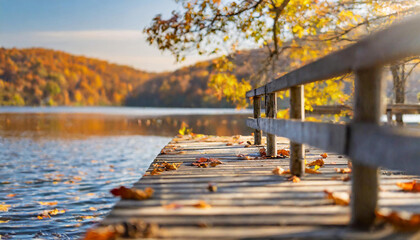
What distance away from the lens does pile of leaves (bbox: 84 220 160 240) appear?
236 centimetres

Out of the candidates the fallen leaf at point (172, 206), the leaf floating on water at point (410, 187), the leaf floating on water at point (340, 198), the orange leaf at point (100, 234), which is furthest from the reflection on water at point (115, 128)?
the orange leaf at point (100, 234)

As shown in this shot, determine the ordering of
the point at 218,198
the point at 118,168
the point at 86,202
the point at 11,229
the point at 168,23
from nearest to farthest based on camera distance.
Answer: the point at 218,198
the point at 11,229
the point at 168,23
the point at 86,202
the point at 118,168

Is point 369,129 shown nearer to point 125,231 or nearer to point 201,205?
point 201,205

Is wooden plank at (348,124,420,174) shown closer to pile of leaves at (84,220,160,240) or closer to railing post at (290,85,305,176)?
pile of leaves at (84,220,160,240)

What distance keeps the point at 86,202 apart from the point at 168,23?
17.5 ft

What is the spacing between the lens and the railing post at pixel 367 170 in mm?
2467

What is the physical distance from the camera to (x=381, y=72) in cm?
250

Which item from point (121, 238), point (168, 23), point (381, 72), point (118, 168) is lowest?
point (118, 168)

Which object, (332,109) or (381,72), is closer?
(381,72)

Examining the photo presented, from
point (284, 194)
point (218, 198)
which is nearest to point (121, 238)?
point (218, 198)

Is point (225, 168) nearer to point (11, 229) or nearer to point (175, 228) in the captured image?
point (175, 228)

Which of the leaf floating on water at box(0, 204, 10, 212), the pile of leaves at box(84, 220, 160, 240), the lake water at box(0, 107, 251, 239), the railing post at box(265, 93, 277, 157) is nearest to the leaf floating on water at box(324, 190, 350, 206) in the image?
the pile of leaves at box(84, 220, 160, 240)

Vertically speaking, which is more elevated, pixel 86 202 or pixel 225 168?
pixel 225 168

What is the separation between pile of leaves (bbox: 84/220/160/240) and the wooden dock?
1.4 inches
